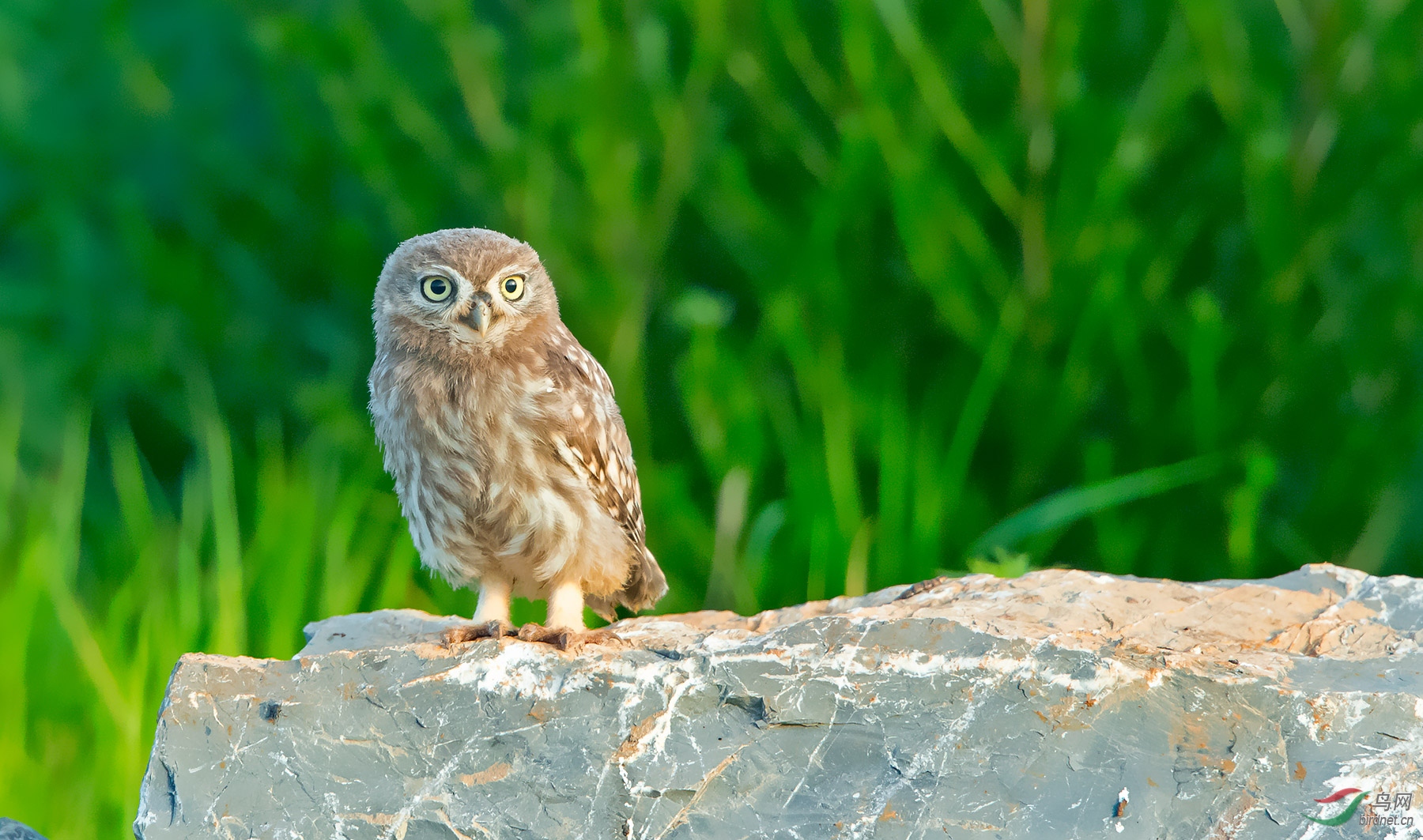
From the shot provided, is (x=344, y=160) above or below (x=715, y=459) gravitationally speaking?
above

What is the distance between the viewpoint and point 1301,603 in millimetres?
2828

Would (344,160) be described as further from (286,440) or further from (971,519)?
(971,519)

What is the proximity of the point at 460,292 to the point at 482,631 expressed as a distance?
81cm

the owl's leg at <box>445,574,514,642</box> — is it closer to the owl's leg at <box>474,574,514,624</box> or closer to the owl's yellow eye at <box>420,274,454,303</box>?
the owl's leg at <box>474,574,514,624</box>

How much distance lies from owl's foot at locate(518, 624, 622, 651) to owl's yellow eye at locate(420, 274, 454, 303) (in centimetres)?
83

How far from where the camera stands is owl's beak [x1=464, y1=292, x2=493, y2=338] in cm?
299

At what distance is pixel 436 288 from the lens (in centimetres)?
305

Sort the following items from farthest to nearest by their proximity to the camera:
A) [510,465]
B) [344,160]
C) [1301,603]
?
[344,160]
[510,465]
[1301,603]

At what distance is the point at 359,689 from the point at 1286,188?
3471mm

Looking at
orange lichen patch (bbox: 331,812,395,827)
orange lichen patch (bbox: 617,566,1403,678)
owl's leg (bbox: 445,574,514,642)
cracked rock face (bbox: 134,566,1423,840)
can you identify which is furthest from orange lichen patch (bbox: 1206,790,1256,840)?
owl's leg (bbox: 445,574,514,642)

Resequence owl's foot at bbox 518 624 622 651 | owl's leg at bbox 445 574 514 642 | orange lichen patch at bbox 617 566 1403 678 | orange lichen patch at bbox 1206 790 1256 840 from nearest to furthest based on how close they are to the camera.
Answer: orange lichen patch at bbox 1206 790 1256 840, orange lichen patch at bbox 617 566 1403 678, owl's foot at bbox 518 624 622 651, owl's leg at bbox 445 574 514 642

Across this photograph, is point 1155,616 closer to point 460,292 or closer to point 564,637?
point 564,637

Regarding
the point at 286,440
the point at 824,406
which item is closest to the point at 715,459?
the point at 824,406

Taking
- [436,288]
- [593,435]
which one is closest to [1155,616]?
[593,435]
